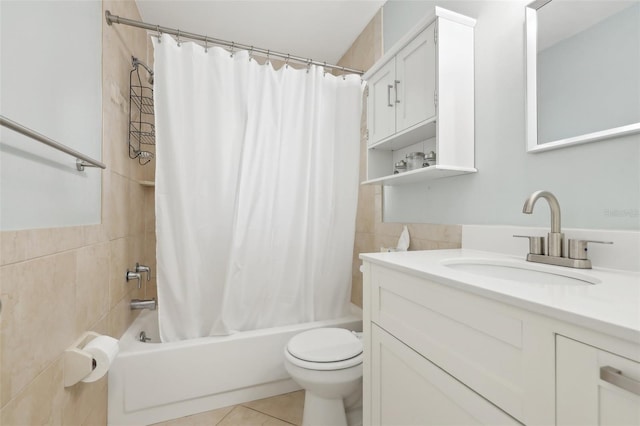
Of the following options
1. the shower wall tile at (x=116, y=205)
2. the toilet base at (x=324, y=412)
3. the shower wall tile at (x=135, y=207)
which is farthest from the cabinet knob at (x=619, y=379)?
the shower wall tile at (x=135, y=207)

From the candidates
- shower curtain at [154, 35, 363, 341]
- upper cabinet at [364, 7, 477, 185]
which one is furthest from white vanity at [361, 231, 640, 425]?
shower curtain at [154, 35, 363, 341]

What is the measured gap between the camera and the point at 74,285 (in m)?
1.08

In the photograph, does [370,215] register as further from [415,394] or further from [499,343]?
[499,343]

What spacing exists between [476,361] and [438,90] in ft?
3.47

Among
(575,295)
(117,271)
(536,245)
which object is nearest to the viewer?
(575,295)

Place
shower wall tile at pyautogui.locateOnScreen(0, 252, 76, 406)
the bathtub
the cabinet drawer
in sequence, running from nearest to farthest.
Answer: the cabinet drawer
shower wall tile at pyautogui.locateOnScreen(0, 252, 76, 406)
the bathtub

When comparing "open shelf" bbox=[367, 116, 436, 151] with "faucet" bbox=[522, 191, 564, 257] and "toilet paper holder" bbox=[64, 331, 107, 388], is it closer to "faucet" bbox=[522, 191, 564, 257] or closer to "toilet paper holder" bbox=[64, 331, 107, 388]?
"faucet" bbox=[522, 191, 564, 257]

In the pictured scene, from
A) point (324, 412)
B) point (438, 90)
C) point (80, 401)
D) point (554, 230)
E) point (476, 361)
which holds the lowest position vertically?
point (324, 412)

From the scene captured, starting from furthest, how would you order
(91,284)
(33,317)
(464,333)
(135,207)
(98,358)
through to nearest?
(135,207)
(91,284)
(98,358)
(33,317)
(464,333)

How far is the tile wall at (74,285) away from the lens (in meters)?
0.74

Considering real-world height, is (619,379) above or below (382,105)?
below

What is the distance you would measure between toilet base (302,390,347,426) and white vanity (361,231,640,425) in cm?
35

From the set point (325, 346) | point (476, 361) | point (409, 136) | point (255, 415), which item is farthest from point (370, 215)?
point (476, 361)

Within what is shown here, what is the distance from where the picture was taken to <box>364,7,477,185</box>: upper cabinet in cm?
125
